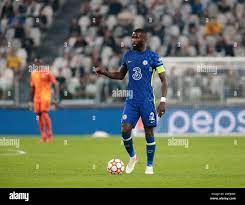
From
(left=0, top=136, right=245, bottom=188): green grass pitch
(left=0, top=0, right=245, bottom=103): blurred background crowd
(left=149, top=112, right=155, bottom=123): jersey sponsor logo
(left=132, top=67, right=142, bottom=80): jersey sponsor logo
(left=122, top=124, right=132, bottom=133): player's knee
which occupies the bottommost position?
(left=0, top=136, right=245, bottom=188): green grass pitch

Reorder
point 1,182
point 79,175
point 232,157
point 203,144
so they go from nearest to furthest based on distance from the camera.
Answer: point 1,182
point 79,175
point 232,157
point 203,144

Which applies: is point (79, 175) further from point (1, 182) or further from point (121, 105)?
point (121, 105)

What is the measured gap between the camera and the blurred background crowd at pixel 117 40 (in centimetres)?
2823

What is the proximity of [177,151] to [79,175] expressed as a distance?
619 cm

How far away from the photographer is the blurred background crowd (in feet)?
92.6

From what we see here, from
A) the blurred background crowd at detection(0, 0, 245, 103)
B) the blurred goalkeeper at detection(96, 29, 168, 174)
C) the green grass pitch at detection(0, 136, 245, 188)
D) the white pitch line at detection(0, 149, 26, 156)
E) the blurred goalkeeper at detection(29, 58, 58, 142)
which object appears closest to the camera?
the green grass pitch at detection(0, 136, 245, 188)

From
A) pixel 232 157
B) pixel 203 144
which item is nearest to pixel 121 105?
pixel 203 144

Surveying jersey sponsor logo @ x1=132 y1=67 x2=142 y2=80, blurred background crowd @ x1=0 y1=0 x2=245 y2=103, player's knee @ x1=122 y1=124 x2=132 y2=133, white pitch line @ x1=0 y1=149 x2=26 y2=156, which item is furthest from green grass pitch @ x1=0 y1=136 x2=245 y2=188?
blurred background crowd @ x1=0 y1=0 x2=245 y2=103

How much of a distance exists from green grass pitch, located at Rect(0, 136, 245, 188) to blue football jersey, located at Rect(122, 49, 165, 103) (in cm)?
144

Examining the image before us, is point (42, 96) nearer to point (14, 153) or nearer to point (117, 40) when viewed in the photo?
point (14, 153)

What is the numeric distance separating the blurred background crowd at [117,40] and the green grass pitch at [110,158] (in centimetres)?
215

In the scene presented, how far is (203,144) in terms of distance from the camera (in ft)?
80.9

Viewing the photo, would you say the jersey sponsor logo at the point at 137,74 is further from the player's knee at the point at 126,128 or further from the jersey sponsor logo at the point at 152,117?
the player's knee at the point at 126,128

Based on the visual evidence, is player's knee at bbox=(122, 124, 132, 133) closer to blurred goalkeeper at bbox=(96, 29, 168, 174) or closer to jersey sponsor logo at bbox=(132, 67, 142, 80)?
blurred goalkeeper at bbox=(96, 29, 168, 174)
